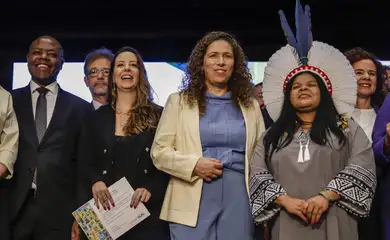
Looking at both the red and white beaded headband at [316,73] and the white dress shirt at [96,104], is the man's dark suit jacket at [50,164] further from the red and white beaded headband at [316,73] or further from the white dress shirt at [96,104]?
the red and white beaded headband at [316,73]

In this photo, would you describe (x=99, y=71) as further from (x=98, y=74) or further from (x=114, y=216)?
(x=114, y=216)

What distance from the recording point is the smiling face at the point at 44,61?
3.79m

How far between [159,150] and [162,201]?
0.97ft

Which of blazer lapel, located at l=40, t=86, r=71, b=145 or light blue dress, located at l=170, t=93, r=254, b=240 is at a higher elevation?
blazer lapel, located at l=40, t=86, r=71, b=145

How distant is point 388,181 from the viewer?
3244 mm

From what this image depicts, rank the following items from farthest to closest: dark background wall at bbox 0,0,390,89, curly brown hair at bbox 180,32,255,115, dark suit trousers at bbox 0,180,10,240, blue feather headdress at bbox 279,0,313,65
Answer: dark background wall at bbox 0,0,390,89
dark suit trousers at bbox 0,180,10,240
curly brown hair at bbox 180,32,255,115
blue feather headdress at bbox 279,0,313,65

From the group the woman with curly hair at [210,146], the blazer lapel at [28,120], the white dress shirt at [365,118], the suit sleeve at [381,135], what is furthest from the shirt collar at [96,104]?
the suit sleeve at [381,135]

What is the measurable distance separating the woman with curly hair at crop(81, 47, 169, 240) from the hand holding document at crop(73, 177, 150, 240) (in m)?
0.03

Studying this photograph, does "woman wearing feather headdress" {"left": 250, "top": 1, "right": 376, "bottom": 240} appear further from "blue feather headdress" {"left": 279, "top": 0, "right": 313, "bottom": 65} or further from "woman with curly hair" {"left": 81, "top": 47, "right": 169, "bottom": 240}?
"woman with curly hair" {"left": 81, "top": 47, "right": 169, "bottom": 240}

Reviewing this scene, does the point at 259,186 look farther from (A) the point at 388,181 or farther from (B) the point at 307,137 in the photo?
(A) the point at 388,181

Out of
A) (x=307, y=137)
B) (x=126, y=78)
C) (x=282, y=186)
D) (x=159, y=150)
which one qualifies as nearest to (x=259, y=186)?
(x=282, y=186)

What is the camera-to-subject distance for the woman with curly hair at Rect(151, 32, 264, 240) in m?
3.05

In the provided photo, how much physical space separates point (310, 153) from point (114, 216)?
1096mm

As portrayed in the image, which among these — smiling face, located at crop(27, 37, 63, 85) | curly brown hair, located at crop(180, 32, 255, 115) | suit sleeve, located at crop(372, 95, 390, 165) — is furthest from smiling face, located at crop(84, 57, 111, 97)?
suit sleeve, located at crop(372, 95, 390, 165)
